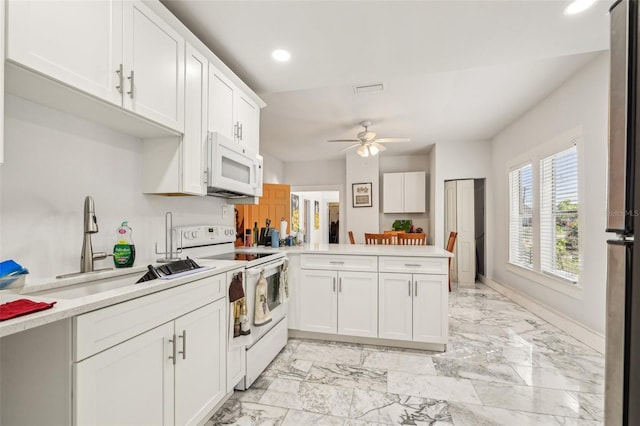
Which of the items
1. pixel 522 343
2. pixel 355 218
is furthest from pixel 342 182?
pixel 522 343

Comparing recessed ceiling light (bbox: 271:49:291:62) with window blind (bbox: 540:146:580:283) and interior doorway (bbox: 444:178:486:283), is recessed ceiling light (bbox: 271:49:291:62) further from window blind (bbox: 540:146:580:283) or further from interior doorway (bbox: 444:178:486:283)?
interior doorway (bbox: 444:178:486:283)

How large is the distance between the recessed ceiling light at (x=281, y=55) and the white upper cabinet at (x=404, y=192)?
430 centimetres

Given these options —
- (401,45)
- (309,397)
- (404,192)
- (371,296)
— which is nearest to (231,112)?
(401,45)

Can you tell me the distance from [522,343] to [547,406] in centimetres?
111

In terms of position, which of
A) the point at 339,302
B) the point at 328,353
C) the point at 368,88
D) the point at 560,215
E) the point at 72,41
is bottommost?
the point at 328,353

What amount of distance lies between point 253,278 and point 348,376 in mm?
1060

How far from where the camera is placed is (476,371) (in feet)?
7.39


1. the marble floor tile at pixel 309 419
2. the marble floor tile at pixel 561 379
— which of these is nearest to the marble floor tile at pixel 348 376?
the marble floor tile at pixel 309 419

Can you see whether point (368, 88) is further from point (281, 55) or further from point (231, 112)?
point (231, 112)

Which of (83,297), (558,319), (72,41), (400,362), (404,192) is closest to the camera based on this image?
(83,297)

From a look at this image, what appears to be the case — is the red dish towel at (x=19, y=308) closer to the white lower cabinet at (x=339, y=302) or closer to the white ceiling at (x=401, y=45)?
the white ceiling at (x=401, y=45)

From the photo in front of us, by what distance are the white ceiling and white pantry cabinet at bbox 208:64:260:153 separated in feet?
0.75

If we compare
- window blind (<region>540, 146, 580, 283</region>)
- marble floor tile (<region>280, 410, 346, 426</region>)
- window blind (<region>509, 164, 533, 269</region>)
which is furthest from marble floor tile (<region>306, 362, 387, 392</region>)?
window blind (<region>509, 164, 533, 269</region>)

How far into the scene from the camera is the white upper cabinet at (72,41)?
0.98 meters
